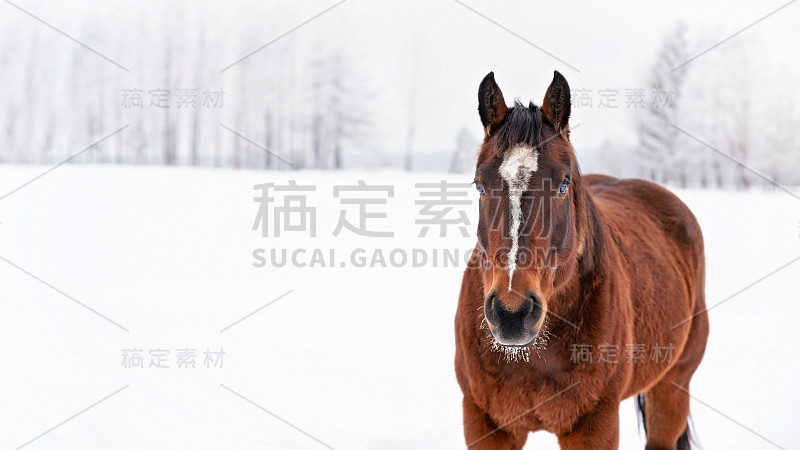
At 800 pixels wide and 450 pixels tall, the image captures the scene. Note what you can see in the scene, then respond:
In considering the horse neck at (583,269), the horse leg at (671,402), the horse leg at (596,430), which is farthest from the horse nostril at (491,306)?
the horse leg at (671,402)

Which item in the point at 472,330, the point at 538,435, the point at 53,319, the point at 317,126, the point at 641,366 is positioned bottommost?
the point at 538,435

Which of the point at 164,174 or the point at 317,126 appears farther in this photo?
the point at 317,126

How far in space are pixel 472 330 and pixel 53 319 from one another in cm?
606

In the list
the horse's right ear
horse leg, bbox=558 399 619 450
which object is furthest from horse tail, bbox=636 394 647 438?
the horse's right ear

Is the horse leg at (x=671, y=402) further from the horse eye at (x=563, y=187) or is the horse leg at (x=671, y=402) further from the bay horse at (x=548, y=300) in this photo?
the horse eye at (x=563, y=187)

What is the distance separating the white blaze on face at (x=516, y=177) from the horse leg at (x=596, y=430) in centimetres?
108

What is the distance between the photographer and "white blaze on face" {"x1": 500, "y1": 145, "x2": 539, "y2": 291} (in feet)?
7.66

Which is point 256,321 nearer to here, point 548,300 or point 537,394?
point 537,394

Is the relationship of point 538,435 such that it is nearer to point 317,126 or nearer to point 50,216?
point 50,216

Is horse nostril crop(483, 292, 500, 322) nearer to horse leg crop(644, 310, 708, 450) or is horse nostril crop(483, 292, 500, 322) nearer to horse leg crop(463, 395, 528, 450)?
horse leg crop(463, 395, 528, 450)

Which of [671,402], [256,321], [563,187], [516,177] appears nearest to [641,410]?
[671,402]

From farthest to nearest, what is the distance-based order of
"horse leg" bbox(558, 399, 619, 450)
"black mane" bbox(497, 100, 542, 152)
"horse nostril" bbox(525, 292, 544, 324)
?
"horse leg" bbox(558, 399, 619, 450)
"black mane" bbox(497, 100, 542, 152)
"horse nostril" bbox(525, 292, 544, 324)

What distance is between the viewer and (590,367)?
2836 mm

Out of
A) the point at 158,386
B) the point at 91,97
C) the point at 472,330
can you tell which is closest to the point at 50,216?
the point at 91,97
